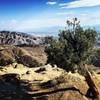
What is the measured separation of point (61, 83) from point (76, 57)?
44829 millimetres

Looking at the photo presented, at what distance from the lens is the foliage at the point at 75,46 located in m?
79.1

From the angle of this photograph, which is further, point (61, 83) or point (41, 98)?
point (61, 83)

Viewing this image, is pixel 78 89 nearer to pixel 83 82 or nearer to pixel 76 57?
pixel 83 82

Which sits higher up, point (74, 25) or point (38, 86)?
point (74, 25)

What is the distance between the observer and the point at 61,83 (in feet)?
112

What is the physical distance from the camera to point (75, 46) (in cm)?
7981

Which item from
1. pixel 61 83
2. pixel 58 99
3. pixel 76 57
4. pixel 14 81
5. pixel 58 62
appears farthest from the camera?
pixel 58 62

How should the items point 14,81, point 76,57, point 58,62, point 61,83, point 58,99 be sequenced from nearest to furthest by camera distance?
1. point 58,99
2. point 61,83
3. point 14,81
4. point 76,57
5. point 58,62

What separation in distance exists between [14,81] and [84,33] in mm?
43399

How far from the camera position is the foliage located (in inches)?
3113

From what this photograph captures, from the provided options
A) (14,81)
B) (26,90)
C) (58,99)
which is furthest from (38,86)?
(14,81)

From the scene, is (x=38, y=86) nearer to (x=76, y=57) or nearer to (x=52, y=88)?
(x=52, y=88)

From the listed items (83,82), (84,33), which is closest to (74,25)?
(84,33)

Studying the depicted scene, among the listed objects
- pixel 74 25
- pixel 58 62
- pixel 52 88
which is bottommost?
pixel 58 62
